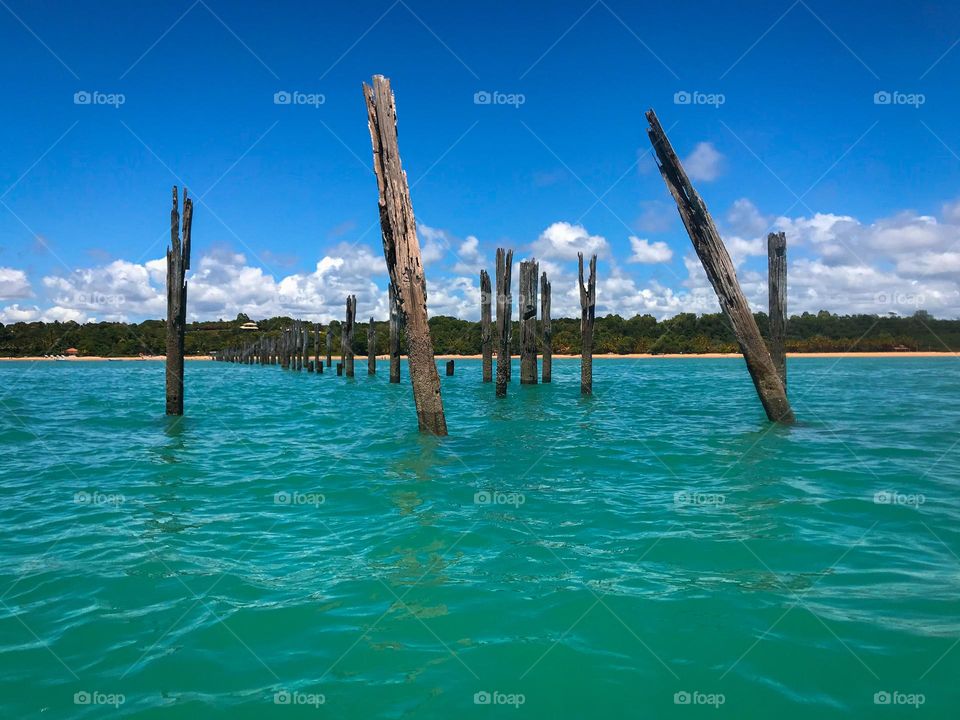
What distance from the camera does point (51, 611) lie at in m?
4.35

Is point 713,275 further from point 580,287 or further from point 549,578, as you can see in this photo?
point 580,287

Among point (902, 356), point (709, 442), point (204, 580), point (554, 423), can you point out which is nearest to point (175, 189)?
point (554, 423)

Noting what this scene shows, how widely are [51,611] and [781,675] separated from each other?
4.74m
